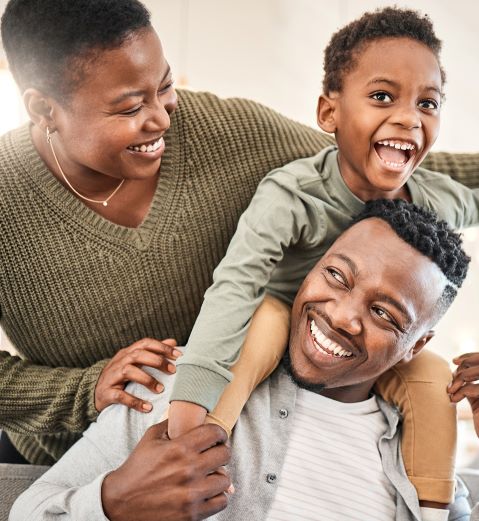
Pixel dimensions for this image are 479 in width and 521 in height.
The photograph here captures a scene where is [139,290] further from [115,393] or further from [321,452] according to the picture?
[321,452]

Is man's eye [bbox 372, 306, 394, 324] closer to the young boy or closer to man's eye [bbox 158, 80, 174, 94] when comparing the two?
the young boy

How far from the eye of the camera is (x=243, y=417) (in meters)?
1.20

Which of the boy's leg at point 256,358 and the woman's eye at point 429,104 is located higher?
the woman's eye at point 429,104

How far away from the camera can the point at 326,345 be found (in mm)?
1134

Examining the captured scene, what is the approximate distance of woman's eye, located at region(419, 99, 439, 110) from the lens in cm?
116

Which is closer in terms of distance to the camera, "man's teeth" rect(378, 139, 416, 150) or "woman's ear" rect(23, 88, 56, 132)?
"woman's ear" rect(23, 88, 56, 132)

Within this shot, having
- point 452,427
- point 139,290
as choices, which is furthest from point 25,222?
point 452,427

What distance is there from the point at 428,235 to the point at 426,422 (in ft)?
1.09

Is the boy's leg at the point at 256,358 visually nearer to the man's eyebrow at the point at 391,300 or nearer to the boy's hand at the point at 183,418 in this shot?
the boy's hand at the point at 183,418

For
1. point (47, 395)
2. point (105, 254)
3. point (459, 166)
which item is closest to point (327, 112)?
→ point (459, 166)

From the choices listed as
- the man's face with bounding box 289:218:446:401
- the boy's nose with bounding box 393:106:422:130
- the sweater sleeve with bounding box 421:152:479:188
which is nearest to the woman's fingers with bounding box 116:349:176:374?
the man's face with bounding box 289:218:446:401

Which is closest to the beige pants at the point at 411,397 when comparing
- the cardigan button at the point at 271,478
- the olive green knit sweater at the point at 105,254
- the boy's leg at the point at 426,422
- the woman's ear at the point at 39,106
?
the boy's leg at the point at 426,422

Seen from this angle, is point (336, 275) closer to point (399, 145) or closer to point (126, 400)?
point (399, 145)

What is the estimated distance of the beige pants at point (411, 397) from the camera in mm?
1140
